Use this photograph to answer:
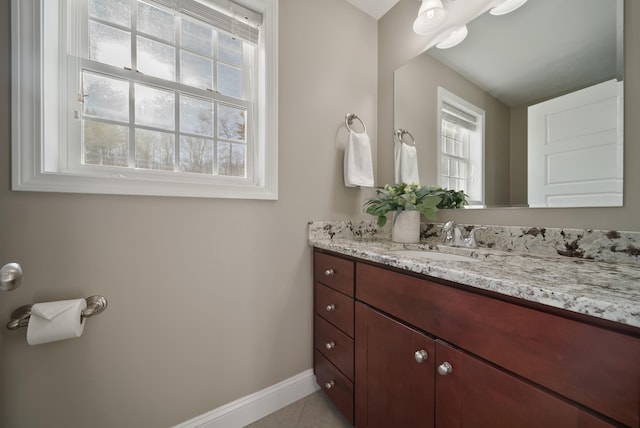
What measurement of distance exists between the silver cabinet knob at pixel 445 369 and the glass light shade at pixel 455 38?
1.50 metres

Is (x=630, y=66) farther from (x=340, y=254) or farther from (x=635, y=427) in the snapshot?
(x=340, y=254)

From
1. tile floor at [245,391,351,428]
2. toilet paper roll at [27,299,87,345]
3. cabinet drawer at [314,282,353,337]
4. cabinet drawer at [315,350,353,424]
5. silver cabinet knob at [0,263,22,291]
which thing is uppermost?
silver cabinet knob at [0,263,22,291]

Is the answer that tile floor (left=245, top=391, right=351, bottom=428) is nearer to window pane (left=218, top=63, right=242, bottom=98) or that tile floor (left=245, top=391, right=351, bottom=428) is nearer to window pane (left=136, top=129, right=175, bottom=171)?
window pane (left=136, top=129, right=175, bottom=171)

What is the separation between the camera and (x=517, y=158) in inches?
40.1

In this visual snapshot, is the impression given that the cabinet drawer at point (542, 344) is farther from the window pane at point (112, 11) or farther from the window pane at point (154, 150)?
the window pane at point (112, 11)

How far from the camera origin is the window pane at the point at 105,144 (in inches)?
36.4

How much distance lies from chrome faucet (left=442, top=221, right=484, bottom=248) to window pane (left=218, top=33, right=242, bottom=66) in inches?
55.5

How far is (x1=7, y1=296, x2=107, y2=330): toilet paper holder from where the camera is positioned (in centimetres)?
74

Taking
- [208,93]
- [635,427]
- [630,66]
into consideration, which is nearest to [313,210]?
[208,93]

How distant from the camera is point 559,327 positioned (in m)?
0.45

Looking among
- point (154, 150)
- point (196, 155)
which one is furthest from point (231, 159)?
point (154, 150)

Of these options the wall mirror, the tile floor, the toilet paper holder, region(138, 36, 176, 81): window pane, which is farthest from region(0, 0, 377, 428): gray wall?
the wall mirror

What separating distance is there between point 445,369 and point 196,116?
4.59 feet

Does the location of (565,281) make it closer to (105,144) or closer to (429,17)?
(429,17)
